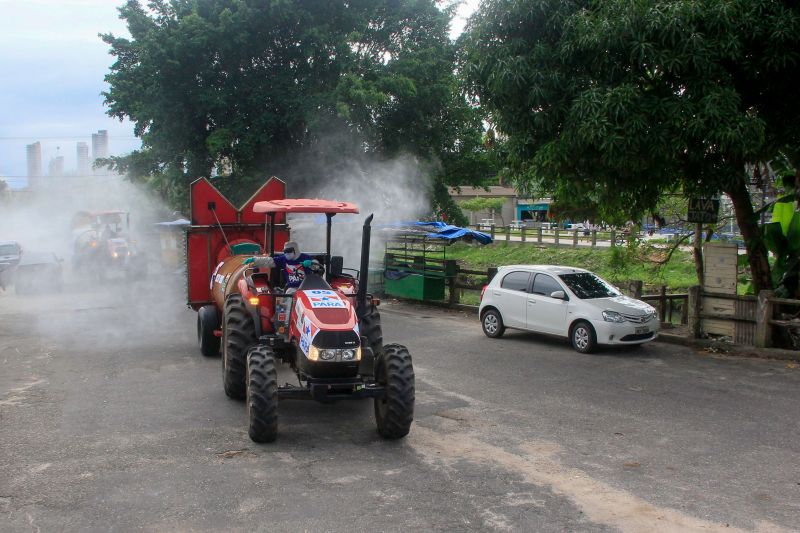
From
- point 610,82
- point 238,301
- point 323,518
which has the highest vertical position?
point 610,82

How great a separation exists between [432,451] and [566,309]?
697 cm

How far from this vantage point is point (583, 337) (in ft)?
44.8

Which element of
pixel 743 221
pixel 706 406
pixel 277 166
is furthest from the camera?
pixel 277 166

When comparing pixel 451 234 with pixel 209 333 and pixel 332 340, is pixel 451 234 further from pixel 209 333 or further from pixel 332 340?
pixel 332 340

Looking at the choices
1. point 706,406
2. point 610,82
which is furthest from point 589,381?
point 610,82

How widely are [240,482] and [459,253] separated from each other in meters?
32.0

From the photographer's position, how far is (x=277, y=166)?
27.3 m

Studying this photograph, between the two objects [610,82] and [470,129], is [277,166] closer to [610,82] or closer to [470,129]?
[470,129]

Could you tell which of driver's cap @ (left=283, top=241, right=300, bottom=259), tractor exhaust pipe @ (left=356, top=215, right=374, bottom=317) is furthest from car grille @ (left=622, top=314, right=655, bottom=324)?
driver's cap @ (left=283, top=241, right=300, bottom=259)

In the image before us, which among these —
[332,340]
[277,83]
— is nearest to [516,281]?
[332,340]

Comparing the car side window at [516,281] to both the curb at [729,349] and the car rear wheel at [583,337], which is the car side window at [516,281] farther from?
the curb at [729,349]

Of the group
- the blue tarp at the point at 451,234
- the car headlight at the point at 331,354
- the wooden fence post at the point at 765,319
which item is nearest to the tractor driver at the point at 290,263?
the car headlight at the point at 331,354

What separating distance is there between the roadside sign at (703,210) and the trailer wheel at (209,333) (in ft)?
30.9

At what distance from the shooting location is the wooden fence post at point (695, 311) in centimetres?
1430
